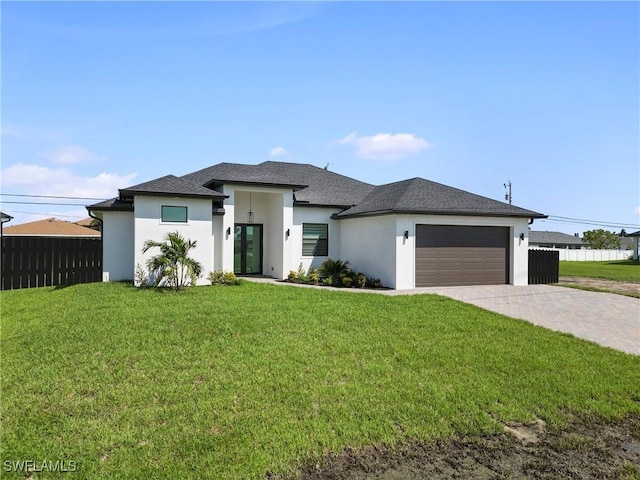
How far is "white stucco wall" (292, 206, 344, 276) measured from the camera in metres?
17.1

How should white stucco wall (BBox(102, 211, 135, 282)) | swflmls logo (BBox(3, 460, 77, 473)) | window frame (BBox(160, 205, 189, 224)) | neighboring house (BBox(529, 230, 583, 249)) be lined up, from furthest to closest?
neighboring house (BBox(529, 230, 583, 249))
white stucco wall (BBox(102, 211, 135, 282))
window frame (BBox(160, 205, 189, 224))
swflmls logo (BBox(3, 460, 77, 473))

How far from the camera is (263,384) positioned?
16.8 feet

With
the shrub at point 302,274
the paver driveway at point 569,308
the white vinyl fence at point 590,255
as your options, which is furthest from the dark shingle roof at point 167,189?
the white vinyl fence at point 590,255

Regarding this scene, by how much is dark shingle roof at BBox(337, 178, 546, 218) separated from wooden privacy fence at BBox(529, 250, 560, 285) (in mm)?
1958

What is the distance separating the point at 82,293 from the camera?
1134cm

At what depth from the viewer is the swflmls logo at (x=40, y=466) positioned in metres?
3.34

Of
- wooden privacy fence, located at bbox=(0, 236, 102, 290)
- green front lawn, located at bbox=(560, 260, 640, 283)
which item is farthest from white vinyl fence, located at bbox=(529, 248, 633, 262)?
wooden privacy fence, located at bbox=(0, 236, 102, 290)

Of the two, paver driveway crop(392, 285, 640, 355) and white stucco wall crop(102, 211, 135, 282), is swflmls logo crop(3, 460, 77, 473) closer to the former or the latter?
paver driveway crop(392, 285, 640, 355)

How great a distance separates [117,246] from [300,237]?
24.6 ft

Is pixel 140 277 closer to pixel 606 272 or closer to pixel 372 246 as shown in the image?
pixel 372 246

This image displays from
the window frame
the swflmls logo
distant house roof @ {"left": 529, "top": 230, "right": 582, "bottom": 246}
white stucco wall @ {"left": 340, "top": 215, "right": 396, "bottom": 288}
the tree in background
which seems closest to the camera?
the swflmls logo

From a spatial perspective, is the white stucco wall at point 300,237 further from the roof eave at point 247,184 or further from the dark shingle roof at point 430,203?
the roof eave at point 247,184

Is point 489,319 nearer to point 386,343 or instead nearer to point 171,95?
point 386,343

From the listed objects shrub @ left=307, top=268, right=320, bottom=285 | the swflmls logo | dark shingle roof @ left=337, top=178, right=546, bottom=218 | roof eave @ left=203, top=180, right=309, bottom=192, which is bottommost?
the swflmls logo
